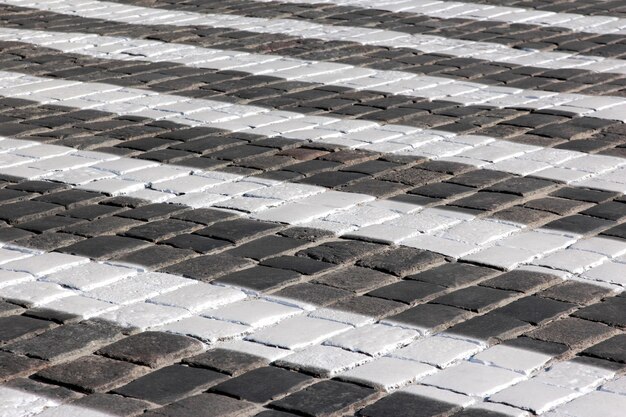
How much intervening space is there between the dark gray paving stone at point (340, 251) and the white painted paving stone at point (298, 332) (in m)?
0.59

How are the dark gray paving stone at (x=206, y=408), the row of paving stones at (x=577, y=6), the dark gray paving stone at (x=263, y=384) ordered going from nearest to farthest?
the dark gray paving stone at (x=206, y=408) → the dark gray paving stone at (x=263, y=384) → the row of paving stones at (x=577, y=6)

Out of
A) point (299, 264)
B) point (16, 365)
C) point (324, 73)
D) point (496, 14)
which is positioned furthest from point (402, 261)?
point (496, 14)

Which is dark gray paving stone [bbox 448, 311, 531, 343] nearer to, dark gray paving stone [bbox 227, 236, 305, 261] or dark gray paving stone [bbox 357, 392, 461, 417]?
dark gray paving stone [bbox 357, 392, 461, 417]

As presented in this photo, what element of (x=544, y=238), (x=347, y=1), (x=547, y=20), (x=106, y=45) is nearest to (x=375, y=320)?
(x=544, y=238)

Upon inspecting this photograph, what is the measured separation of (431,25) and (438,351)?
19.3 feet

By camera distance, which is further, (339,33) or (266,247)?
(339,33)

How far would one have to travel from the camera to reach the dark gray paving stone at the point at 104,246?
489 cm

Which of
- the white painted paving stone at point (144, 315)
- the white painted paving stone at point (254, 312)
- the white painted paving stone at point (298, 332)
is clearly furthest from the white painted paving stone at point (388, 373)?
the white painted paving stone at point (144, 315)

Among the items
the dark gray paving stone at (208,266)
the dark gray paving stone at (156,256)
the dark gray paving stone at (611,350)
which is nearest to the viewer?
the dark gray paving stone at (611,350)

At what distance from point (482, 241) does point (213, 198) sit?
130cm

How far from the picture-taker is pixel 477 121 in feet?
22.4

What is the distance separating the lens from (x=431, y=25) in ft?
31.3

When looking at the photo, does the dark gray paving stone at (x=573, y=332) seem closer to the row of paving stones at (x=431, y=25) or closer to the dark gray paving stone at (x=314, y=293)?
the dark gray paving stone at (x=314, y=293)

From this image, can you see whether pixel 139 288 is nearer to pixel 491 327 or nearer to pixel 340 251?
pixel 340 251
